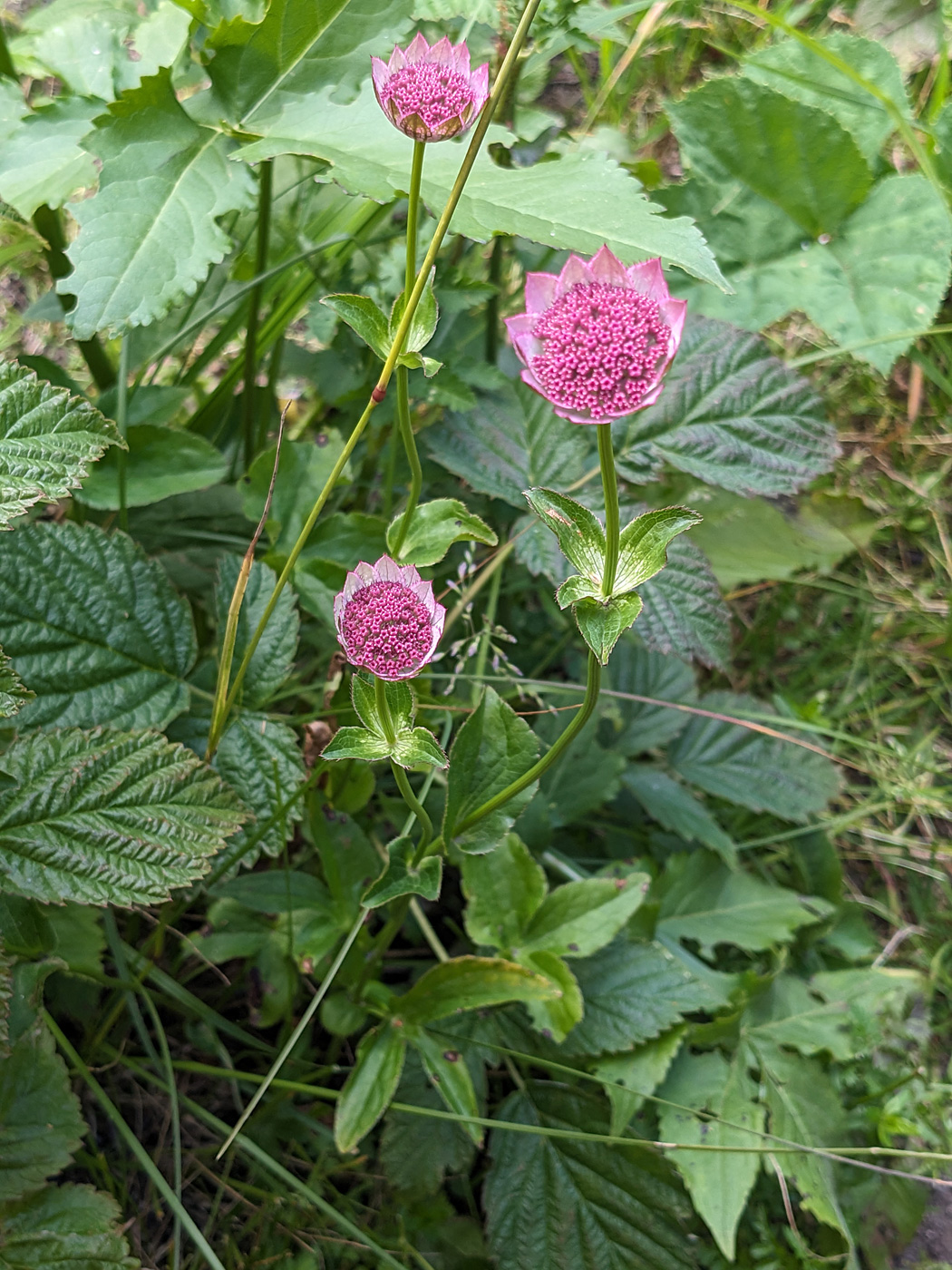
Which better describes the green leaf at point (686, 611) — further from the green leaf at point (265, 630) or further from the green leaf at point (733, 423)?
the green leaf at point (265, 630)

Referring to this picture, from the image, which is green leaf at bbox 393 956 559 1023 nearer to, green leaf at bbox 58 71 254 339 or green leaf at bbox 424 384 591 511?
green leaf at bbox 424 384 591 511

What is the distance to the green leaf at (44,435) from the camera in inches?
38.4

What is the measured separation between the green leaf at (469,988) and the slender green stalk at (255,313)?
885 millimetres

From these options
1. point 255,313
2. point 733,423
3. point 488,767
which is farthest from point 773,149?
point 488,767

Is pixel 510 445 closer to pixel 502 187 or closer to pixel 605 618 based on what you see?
pixel 502 187

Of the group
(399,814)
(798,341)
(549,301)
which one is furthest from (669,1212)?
(798,341)

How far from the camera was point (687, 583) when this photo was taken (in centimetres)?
139

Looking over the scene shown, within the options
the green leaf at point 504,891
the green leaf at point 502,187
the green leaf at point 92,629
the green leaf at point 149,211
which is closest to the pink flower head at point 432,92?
the green leaf at point 502,187

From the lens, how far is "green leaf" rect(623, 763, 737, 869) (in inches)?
61.9

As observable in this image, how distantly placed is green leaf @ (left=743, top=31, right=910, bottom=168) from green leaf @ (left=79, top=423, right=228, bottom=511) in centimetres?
132

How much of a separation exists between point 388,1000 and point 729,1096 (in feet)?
1.91

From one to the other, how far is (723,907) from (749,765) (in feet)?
0.87

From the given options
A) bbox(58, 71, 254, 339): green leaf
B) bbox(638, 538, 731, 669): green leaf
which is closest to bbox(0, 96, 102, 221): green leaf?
bbox(58, 71, 254, 339): green leaf

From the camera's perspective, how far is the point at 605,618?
31.4 inches
